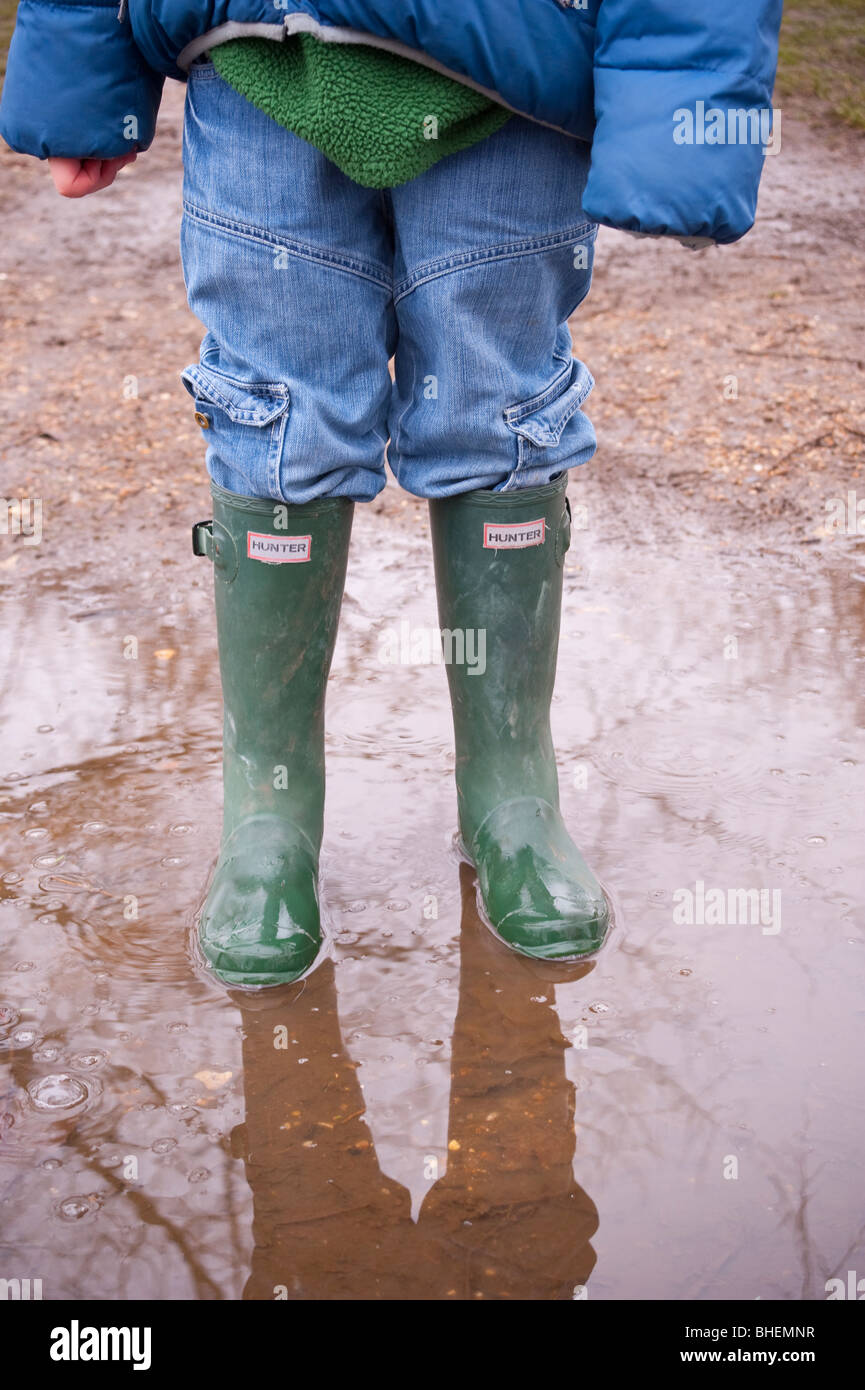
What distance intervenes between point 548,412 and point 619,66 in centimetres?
36

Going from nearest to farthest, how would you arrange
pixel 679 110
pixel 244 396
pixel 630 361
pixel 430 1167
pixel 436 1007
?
pixel 679 110 → pixel 430 1167 → pixel 244 396 → pixel 436 1007 → pixel 630 361

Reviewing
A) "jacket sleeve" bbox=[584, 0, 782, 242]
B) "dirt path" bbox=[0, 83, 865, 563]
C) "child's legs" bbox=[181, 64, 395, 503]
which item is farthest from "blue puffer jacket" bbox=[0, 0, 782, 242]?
"dirt path" bbox=[0, 83, 865, 563]

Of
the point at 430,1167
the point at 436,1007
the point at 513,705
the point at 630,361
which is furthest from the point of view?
the point at 630,361

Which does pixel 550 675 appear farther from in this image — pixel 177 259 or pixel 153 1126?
pixel 177 259

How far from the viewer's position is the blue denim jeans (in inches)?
53.0

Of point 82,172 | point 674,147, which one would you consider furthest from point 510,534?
point 82,172

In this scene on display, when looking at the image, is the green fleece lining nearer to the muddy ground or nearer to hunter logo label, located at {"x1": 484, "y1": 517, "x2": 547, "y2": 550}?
hunter logo label, located at {"x1": 484, "y1": 517, "x2": 547, "y2": 550}

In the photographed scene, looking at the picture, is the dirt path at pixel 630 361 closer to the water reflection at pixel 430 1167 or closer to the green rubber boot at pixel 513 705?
the green rubber boot at pixel 513 705

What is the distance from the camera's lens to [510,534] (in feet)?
4.99

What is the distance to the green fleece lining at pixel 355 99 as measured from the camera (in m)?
1.26

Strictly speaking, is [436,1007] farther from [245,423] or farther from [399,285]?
[399,285]
